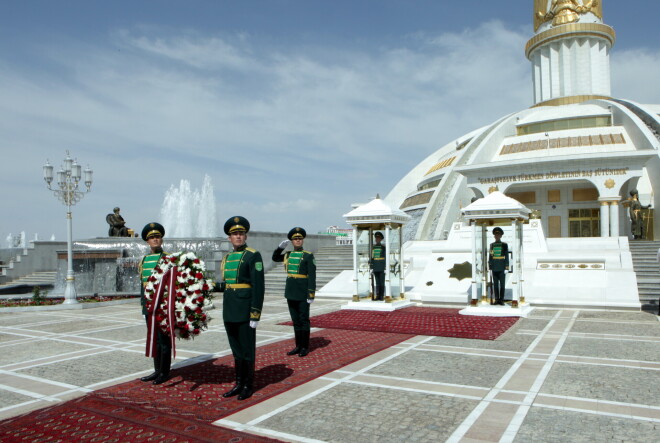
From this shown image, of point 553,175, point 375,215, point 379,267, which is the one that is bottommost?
point 379,267

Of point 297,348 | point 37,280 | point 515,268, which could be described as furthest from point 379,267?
point 37,280

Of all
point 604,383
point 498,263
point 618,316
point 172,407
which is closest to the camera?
point 172,407

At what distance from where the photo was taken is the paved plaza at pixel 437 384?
421 cm

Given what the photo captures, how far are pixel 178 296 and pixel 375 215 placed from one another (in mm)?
7870

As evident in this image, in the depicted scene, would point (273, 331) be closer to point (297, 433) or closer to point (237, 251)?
point (237, 251)

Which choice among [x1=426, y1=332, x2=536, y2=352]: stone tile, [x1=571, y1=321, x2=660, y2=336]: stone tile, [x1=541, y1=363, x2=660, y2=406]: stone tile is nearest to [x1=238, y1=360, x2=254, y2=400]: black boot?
[x1=541, y1=363, x2=660, y2=406]: stone tile

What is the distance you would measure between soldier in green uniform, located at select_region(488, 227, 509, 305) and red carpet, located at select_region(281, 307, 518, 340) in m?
0.99

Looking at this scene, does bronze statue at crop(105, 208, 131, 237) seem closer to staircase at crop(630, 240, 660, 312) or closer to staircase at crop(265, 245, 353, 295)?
staircase at crop(265, 245, 353, 295)

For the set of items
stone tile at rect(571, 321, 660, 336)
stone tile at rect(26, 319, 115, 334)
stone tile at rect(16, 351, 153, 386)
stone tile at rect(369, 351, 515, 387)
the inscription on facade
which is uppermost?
the inscription on facade

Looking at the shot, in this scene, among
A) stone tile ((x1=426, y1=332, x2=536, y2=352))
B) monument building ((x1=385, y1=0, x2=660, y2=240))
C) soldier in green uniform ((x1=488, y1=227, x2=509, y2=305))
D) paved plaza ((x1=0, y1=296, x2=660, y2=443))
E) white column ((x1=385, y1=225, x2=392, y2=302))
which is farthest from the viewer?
monument building ((x1=385, y1=0, x2=660, y2=240))

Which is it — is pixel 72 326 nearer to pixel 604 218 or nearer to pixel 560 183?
pixel 560 183

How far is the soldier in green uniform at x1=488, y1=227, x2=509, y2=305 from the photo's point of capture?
460 inches

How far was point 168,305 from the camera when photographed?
5.41m

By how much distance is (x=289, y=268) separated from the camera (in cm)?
739
